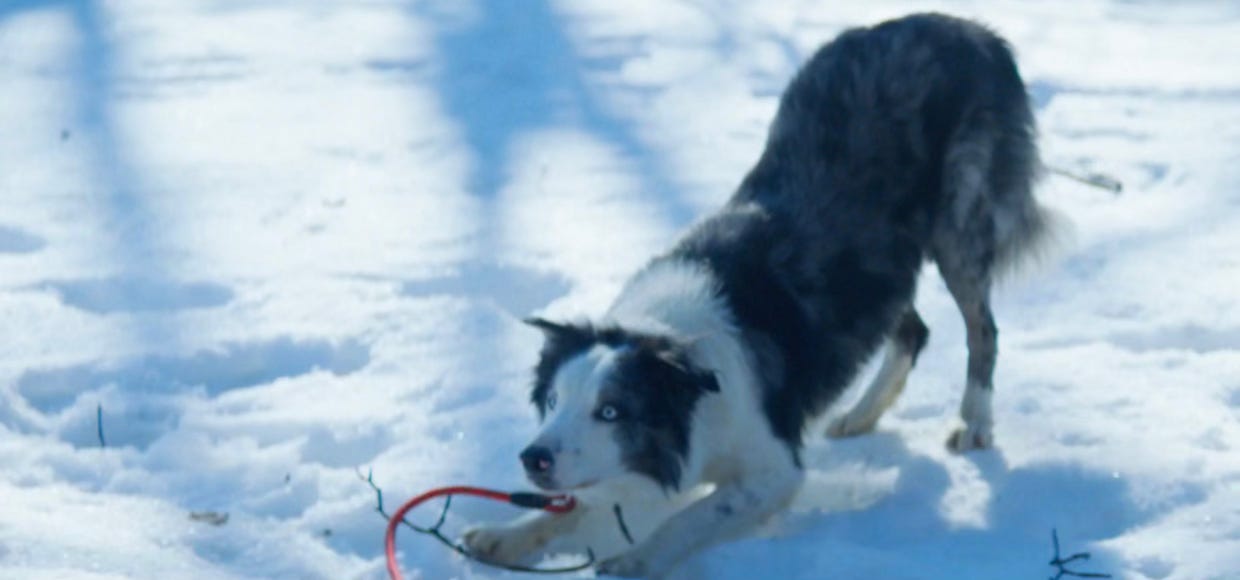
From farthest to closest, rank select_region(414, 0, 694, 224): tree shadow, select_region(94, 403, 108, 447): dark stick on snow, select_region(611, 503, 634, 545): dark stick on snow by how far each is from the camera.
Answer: select_region(414, 0, 694, 224): tree shadow → select_region(94, 403, 108, 447): dark stick on snow → select_region(611, 503, 634, 545): dark stick on snow

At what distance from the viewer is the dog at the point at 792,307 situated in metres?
4.35

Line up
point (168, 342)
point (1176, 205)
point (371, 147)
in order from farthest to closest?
point (371, 147), point (1176, 205), point (168, 342)

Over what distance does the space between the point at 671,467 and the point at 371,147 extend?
3.62 metres

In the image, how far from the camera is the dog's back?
486cm

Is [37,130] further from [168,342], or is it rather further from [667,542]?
[667,542]

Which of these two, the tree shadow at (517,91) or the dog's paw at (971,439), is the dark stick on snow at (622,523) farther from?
the tree shadow at (517,91)

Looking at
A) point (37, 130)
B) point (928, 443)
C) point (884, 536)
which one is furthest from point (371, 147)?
point (884, 536)

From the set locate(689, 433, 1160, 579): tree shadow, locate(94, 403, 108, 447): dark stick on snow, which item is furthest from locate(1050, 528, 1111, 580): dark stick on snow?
locate(94, 403, 108, 447): dark stick on snow

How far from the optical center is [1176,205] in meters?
6.91

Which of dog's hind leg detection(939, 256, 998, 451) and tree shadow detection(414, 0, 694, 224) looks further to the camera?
tree shadow detection(414, 0, 694, 224)

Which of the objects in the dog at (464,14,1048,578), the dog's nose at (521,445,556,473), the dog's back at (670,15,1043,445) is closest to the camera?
the dog's nose at (521,445,556,473)

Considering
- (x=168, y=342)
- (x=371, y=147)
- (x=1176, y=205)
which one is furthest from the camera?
(x=371, y=147)

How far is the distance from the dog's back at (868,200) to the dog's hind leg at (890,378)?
0.04m

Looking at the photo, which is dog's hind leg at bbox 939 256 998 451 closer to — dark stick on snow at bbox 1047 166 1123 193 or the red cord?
the red cord
